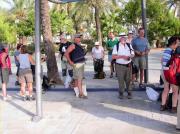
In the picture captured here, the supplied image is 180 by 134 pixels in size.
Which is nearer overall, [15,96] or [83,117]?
[83,117]

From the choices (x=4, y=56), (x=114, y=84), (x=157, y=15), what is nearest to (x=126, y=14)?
(x=157, y=15)

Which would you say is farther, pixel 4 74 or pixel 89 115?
pixel 4 74

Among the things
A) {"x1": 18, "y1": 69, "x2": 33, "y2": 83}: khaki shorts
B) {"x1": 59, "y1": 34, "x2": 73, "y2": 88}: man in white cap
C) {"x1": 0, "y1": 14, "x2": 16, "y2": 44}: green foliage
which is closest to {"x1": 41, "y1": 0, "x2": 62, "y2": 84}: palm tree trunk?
{"x1": 59, "y1": 34, "x2": 73, "y2": 88}: man in white cap

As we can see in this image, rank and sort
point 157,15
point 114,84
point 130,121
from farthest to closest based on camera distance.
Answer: point 157,15, point 114,84, point 130,121

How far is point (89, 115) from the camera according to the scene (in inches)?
371

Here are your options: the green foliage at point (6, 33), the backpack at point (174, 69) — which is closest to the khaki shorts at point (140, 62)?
the backpack at point (174, 69)

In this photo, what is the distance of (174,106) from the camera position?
30.3 feet

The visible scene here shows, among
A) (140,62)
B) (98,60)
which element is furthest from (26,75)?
(98,60)

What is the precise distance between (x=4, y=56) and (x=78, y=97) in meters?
2.16

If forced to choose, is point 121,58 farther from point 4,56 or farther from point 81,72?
point 4,56

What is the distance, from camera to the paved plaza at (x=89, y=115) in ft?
26.9

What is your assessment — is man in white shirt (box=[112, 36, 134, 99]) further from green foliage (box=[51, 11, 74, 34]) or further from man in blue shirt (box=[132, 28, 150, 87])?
green foliage (box=[51, 11, 74, 34])

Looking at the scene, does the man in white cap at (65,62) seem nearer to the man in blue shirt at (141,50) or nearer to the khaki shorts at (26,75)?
the khaki shorts at (26,75)

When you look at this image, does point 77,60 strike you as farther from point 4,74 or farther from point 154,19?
point 154,19
